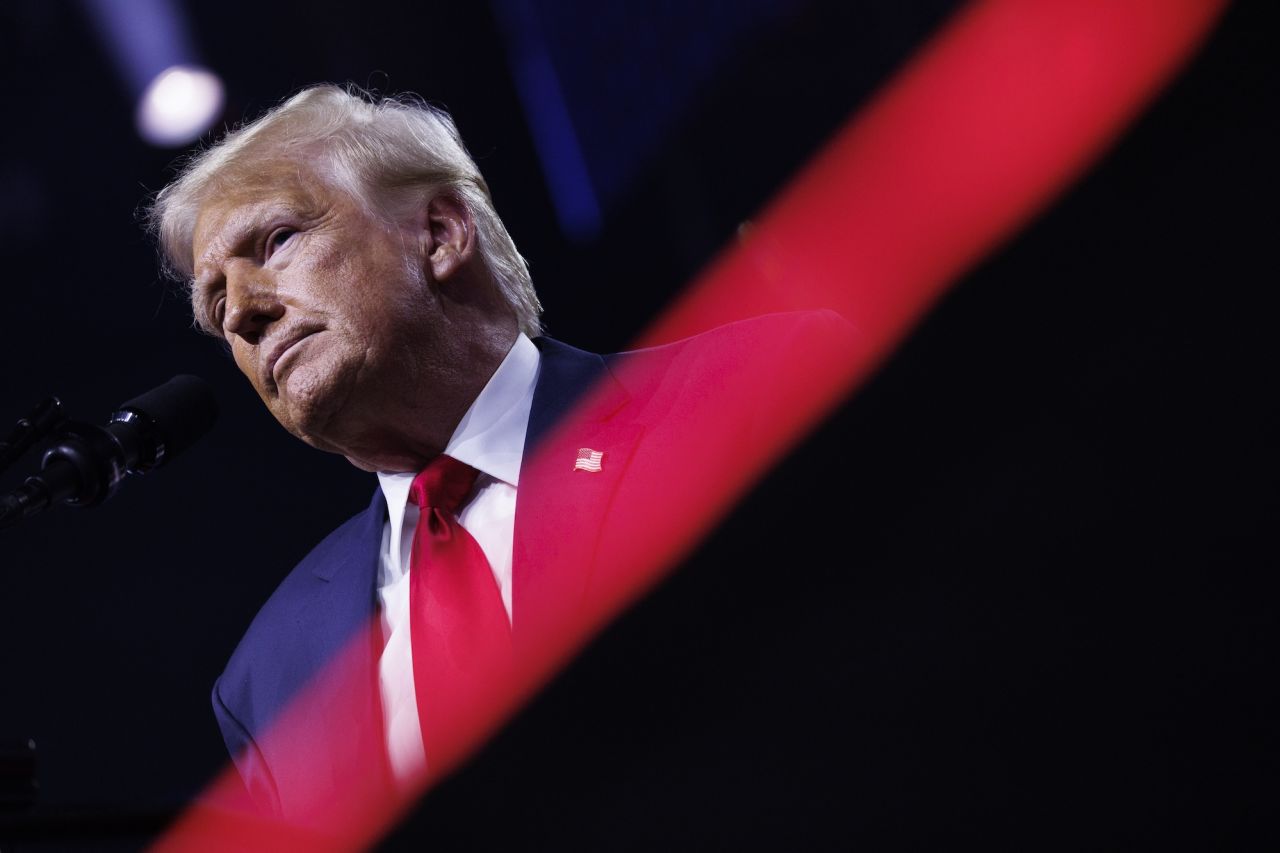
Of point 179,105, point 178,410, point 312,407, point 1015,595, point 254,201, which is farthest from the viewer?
point 179,105

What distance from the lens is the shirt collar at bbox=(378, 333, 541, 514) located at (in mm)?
1677

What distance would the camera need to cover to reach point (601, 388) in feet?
5.45

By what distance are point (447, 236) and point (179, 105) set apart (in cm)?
59

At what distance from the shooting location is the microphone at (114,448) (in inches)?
47.8

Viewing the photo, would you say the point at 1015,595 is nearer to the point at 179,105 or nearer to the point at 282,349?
the point at 282,349

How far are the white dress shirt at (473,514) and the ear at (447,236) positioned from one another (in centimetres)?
15

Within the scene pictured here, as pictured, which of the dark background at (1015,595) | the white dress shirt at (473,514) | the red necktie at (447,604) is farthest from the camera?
the white dress shirt at (473,514)

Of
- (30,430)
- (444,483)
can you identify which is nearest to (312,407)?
(444,483)

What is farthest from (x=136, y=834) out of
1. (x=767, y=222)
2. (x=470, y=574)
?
(x=767, y=222)

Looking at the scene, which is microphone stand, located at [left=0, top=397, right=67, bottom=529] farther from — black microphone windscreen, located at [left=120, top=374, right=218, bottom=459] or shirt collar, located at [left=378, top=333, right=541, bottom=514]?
shirt collar, located at [left=378, top=333, right=541, bottom=514]

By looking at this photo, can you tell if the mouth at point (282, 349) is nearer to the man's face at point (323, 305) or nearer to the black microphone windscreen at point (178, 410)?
the man's face at point (323, 305)

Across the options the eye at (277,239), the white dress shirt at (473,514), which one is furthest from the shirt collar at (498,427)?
the eye at (277,239)

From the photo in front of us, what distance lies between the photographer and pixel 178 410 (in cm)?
139

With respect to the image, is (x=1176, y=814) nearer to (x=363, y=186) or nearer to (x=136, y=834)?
(x=136, y=834)
